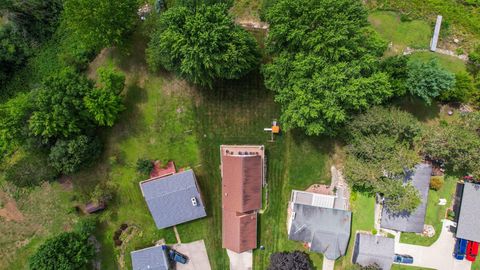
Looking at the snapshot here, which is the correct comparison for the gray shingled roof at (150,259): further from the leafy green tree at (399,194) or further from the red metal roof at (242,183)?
the leafy green tree at (399,194)

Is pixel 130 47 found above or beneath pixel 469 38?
beneath

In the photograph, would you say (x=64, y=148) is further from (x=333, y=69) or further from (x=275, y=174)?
(x=333, y=69)

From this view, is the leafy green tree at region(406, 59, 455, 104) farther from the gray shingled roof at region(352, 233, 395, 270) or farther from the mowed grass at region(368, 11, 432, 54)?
the gray shingled roof at region(352, 233, 395, 270)

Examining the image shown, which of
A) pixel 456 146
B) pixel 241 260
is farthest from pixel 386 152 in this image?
pixel 241 260

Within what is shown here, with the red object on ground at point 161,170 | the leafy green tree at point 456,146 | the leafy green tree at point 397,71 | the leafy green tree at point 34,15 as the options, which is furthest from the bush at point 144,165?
the leafy green tree at point 456,146

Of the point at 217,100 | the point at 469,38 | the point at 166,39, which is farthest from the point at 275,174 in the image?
the point at 469,38

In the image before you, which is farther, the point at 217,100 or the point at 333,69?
the point at 217,100

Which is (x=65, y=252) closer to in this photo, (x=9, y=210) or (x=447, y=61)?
(x=9, y=210)

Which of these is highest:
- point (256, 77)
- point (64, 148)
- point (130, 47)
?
point (130, 47)

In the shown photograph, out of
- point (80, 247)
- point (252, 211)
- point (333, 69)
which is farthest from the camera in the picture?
point (252, 211)
